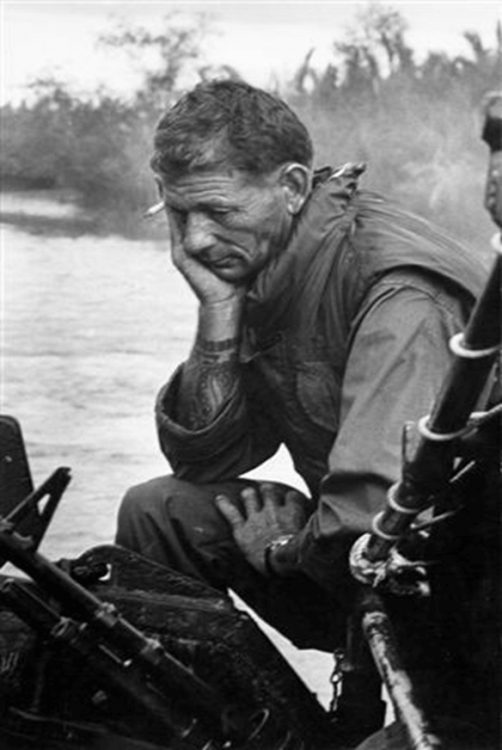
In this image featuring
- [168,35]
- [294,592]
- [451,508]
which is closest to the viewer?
[451,508]

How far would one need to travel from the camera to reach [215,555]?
3.79 metres

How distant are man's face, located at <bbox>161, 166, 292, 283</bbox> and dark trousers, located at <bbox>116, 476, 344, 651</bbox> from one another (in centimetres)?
43

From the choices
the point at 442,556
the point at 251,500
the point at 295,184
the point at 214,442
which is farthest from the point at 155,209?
the point at 442,556

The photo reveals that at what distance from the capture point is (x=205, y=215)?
3592mm

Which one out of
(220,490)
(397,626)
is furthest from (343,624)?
(397,626)

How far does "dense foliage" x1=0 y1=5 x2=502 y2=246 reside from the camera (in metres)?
3.84

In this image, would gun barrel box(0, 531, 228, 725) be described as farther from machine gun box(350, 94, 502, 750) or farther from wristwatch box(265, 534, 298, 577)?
machine gun box(350, 94, 502, 750)

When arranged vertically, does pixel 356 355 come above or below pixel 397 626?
above

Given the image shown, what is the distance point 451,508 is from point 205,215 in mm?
914

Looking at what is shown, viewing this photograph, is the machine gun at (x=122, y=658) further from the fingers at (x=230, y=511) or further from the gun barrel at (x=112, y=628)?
the fingers at (x=230, y=511)

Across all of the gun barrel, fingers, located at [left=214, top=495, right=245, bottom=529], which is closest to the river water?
fingers, located at [left=214, top=495, right=245, bottom=529]

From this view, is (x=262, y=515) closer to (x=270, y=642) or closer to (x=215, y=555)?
(x=215, y=555)

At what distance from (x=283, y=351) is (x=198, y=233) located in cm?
26

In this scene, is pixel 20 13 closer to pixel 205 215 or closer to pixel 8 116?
pixel 8 116
